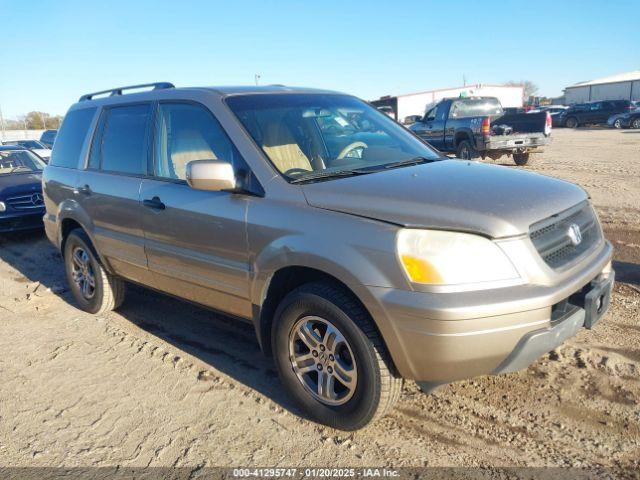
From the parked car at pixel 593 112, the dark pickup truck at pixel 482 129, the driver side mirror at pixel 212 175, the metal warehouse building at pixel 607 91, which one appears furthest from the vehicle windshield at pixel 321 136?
the metal warehouse building at pixel 607 91

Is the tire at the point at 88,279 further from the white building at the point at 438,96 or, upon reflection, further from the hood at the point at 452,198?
the white building at the point at 438,96

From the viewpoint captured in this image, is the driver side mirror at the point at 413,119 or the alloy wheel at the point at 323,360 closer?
the alloy wheel at the point at 323,360

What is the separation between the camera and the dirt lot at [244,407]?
2.72 m

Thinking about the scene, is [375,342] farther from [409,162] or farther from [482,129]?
[482,129]

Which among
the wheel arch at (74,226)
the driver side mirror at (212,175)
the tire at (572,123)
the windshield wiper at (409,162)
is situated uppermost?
the driver side mirror at (212,175)

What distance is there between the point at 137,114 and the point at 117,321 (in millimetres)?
1865

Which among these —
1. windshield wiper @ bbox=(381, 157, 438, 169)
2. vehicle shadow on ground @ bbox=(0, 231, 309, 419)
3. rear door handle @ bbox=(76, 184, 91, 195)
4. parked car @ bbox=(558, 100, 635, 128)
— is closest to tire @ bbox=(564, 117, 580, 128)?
parked car @ bbox=(558, 100, 635, 128)

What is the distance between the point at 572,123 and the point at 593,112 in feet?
5.03

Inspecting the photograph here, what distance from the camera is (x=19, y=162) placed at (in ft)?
30.7

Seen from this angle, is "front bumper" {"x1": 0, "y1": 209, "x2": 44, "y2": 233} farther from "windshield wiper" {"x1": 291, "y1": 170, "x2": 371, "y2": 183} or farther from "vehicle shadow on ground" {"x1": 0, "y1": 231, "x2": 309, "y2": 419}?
"windshield wiper" {"x1": 291, "y1": 170, "x2": 371, "y2": 183}

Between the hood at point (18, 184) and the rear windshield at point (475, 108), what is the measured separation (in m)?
10.6

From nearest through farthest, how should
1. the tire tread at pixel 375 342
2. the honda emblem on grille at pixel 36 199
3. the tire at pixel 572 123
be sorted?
the tire tread at pixel 375 342
the honda emblem on grille at pixel 36 199
the tire at pixel 572 123

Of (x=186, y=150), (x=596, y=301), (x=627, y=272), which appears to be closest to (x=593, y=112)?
(x=627, y=272)

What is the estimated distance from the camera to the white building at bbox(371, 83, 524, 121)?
123 ft
